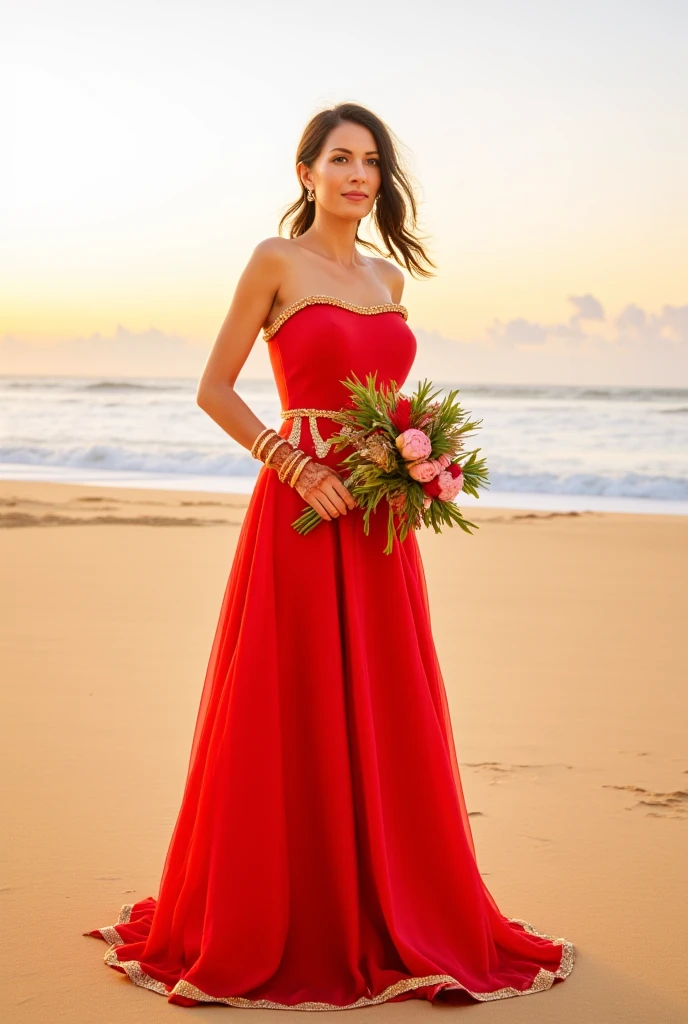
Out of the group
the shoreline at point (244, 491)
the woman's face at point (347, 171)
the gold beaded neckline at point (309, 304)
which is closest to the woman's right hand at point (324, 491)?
the gold beaded neckline at point (309, 304)

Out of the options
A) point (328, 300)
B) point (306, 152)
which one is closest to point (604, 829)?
point (328, 300)

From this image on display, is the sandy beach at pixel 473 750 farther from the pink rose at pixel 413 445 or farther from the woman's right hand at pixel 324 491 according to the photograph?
the pink rose at pixel 413 445

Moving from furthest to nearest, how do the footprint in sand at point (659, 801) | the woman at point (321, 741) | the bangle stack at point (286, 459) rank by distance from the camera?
the footprint in sand at point (659, 801) → the bangle stack at point (286, 459) → the woman at point (321, 741)

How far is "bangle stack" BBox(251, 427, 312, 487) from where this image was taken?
10.6ft

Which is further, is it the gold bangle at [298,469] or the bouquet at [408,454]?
the gold bangle at [298,469]

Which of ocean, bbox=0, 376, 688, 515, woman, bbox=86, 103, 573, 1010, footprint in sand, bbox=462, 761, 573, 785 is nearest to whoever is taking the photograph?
woman, bbox=86, 103, 573, 1010

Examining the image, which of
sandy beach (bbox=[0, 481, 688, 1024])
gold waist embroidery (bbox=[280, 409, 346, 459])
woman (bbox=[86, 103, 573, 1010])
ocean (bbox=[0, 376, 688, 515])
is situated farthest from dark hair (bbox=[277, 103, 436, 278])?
ocean (bbox=[0, 376, 688, 515])

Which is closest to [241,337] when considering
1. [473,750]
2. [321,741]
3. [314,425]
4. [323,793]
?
[314,425]

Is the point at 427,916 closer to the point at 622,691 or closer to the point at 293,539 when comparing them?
the point at 293,539

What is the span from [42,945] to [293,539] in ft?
4.24

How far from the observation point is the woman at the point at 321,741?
3115 mm

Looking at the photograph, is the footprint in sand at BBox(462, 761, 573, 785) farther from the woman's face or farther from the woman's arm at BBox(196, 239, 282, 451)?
the woman's face
